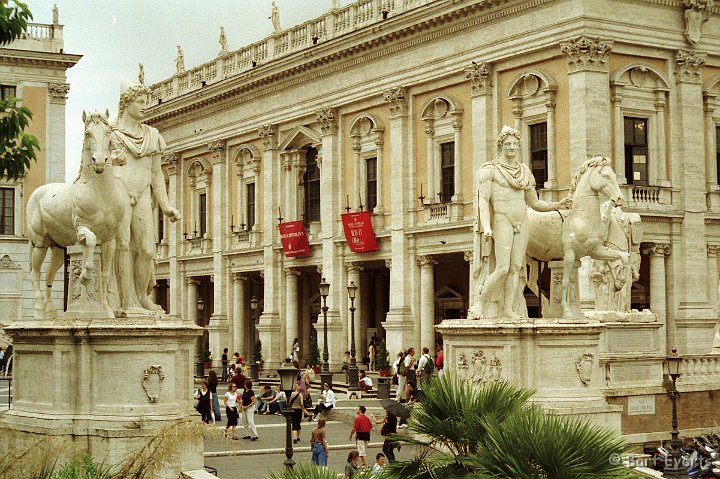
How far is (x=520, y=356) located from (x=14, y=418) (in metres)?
7.80

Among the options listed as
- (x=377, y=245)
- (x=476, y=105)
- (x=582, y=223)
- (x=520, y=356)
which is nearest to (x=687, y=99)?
(x=476, y=105)

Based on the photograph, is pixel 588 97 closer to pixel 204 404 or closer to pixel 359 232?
pixel 359 232

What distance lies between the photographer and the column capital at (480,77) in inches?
1784

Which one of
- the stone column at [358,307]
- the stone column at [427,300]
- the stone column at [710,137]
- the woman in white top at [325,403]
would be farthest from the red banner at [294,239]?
the woman in white top at [325,403]

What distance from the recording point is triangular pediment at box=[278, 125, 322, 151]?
5566 cm

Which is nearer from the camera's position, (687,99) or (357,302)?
(687,99)

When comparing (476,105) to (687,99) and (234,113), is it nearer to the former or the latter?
(687,99)

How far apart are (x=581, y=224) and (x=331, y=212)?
96.7ft

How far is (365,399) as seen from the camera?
4066cm

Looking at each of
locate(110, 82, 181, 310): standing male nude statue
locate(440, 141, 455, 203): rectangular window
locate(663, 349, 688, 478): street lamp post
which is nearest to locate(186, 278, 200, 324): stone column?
locate(440, 141, 455, 203): rectangular window

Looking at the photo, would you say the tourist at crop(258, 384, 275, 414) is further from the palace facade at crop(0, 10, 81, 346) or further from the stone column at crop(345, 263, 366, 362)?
the palace facade at crop(0, 10, 81, 346)

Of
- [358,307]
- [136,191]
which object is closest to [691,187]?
[358,307]

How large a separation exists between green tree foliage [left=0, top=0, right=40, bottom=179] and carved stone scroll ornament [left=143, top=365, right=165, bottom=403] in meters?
5.46

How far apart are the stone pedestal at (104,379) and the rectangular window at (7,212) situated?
4340 centimetres
